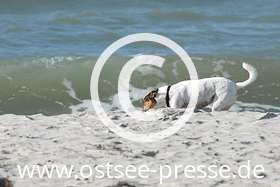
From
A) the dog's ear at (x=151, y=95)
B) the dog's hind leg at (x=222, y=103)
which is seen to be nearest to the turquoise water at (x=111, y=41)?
the dog's ear at (x=151, y=95)

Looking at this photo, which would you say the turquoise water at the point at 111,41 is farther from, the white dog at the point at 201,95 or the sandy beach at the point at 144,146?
the sandy beach at the point at 144,146

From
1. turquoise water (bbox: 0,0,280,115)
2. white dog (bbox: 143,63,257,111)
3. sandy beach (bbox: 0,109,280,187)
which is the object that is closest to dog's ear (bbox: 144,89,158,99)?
white dog (bbox: 143,63,257,111)

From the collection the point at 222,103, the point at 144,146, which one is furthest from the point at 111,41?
the point at 144,146

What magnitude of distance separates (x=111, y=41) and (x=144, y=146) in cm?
1129

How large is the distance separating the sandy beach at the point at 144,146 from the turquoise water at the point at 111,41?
4.66m

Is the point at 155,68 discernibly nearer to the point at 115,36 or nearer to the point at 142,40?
the point at 142,40

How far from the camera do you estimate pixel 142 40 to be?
55.2 ft

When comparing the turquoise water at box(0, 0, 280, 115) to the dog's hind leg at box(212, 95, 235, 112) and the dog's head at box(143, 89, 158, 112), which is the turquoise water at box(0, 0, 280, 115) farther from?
the dog's hind leg at box(212, 95, 235, 112)

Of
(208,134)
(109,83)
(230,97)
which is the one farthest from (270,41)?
(208,134)

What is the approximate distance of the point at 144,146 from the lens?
6.21 meters

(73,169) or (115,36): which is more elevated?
(115,36)

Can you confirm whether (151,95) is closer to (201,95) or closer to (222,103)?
(201,95)

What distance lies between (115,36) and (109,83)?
4994mm

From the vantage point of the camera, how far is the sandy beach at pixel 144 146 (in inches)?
213
